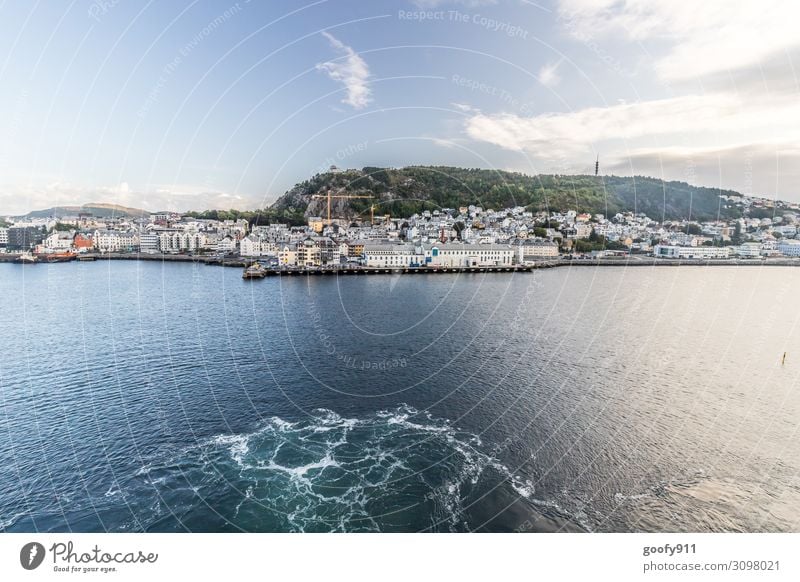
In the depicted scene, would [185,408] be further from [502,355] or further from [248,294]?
[248,294]

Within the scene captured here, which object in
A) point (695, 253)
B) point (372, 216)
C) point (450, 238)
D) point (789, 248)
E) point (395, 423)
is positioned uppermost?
point (372, 216)

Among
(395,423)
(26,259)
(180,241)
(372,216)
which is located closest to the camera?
(395,423)

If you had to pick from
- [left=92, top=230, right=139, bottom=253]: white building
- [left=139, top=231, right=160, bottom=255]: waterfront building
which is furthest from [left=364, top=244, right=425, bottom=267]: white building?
[left=92, top=230, right=139, bottom=253]: white building

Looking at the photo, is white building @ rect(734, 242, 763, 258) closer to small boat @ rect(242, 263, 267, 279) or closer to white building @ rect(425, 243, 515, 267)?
white building @ rect(425, 243, 515, 267)

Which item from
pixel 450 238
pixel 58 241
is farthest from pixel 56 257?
pixel 450 238

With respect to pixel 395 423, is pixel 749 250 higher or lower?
higher

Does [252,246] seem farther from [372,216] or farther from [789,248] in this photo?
[789,248]
